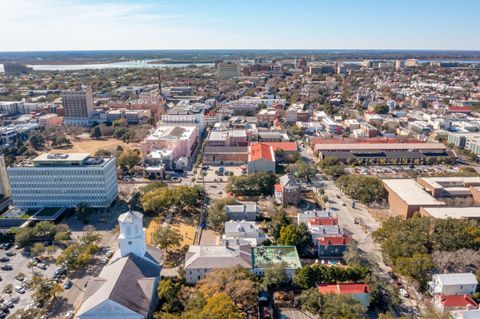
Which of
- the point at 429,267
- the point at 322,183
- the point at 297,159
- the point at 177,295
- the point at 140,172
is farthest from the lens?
the point at 297,159

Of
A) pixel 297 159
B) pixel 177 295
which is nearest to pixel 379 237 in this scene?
pixel 177 295

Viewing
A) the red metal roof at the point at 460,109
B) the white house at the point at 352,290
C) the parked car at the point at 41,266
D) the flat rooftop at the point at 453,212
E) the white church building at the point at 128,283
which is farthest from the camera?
the red metal roof at the point at 460,109

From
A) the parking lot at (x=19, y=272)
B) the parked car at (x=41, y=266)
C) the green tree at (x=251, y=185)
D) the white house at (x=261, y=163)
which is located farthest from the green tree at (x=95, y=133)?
the parked car at (x=41, y=266)

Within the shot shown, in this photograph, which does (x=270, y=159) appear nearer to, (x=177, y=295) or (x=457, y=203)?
(x=457, y=203)

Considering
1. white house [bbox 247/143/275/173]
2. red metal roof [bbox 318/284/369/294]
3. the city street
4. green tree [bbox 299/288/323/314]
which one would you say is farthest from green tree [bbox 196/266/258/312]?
white house [bbox 247/143/275/173]

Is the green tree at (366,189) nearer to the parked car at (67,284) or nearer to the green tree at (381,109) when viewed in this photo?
the parked car at (67,284)

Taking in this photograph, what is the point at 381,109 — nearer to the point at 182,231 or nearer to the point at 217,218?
the point at 217,218
